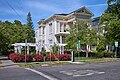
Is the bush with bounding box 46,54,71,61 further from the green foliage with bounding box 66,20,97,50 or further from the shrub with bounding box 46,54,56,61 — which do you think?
the green foliage with bounding box 66,20,97,50

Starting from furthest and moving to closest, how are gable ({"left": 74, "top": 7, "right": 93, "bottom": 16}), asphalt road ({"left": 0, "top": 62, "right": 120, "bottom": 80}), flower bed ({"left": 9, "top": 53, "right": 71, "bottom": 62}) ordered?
gable ({"left": 74, "top": 7, "right": 93, "bottom": 16})
flower bed ({"left": 9, "top": 53, "right": 71, "bottom": 62})
asphalt road ({"left": 0, "top": 62, "right": 120, "bottom": 80})

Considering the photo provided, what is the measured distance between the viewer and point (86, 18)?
49188 mm

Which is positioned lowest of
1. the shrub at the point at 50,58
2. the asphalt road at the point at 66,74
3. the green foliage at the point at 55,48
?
the asphalt road at the point at 66,74

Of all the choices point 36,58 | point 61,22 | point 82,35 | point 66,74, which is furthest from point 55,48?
point 66,74

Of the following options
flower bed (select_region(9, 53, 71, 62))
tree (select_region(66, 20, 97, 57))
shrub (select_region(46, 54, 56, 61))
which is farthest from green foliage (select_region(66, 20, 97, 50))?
shrub (select_region(46, 54, 56, 61))

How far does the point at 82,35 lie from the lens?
4138 centimetres

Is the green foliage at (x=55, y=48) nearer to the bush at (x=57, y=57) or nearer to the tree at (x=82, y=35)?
the tree at (x=82, y=35)

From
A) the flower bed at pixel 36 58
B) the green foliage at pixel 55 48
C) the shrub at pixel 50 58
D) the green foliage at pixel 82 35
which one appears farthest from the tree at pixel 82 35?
the shrub at pixel 50 58

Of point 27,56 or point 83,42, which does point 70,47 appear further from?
point 27,56

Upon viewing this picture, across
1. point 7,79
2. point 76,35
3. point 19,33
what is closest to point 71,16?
point 76,35

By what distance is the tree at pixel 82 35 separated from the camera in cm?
4059

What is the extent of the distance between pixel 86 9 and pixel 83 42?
11545 millimetres

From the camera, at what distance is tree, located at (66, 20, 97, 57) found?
40.6 meters

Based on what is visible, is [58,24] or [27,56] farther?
[58,24]
